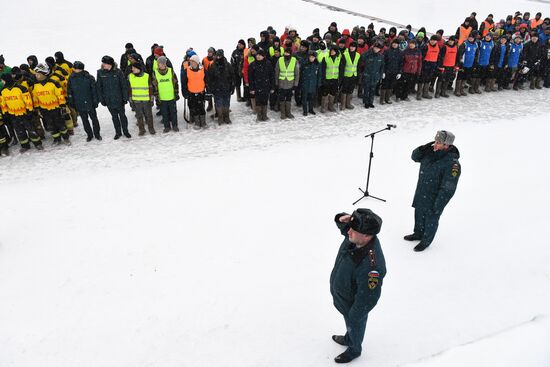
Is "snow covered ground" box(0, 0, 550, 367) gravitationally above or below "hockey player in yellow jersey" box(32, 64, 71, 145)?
below

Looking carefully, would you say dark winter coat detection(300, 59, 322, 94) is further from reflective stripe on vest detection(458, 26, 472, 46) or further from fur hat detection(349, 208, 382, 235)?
reflective stripe on vest detection(458, 26, 472, 46)

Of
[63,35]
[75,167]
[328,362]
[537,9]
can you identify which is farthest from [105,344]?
[537,9]

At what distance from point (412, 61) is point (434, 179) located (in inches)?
276

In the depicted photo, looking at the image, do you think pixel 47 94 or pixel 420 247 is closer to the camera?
pixel 420 247

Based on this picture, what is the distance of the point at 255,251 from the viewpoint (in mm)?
5434

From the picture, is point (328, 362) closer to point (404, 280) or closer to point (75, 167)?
point (404, 280)

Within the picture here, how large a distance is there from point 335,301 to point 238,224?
2654mm

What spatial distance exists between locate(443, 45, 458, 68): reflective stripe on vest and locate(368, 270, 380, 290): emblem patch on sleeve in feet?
32.8

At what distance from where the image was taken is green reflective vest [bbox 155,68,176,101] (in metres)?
8.77

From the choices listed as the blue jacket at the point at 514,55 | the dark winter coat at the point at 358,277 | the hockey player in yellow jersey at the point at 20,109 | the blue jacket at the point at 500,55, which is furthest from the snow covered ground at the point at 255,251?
the blue jacket at the point at 514,55

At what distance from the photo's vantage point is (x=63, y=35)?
57.9 feet

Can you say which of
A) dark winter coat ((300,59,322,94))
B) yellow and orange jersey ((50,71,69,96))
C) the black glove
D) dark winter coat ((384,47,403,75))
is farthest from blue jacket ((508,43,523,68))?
yellow and orange jersey ((50,71,69,96))

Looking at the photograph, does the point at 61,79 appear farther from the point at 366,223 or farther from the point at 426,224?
the point at 366,223

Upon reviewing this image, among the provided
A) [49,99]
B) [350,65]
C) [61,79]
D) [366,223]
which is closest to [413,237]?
[366,223]
